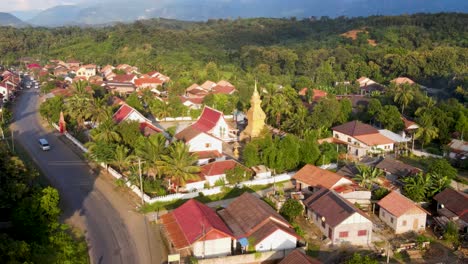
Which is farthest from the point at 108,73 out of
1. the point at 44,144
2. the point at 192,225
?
the point at 192,225

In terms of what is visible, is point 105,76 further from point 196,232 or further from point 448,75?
point 196,232

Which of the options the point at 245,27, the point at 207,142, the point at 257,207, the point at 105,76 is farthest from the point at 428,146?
→ the point at 245,27

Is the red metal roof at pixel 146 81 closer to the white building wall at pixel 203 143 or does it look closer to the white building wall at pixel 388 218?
the white building wall at pixel 203 143

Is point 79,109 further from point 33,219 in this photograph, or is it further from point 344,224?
point 344,224

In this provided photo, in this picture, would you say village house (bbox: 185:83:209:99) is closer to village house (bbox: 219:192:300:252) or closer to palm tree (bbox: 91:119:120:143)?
palm tree (bbox: 91:119:120:143)

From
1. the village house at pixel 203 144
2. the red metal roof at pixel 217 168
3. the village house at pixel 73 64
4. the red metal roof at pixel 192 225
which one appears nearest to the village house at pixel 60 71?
the village house at pixel 73 64
